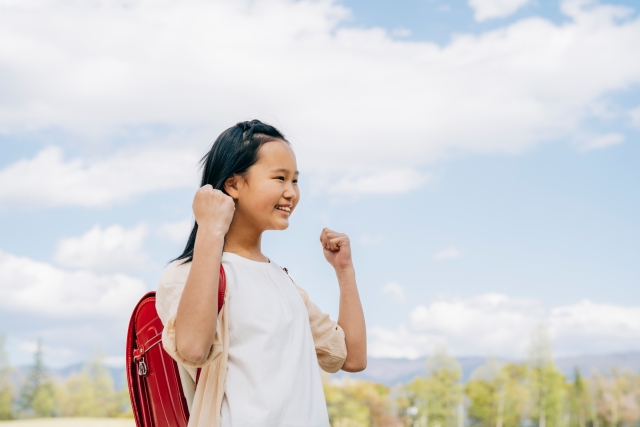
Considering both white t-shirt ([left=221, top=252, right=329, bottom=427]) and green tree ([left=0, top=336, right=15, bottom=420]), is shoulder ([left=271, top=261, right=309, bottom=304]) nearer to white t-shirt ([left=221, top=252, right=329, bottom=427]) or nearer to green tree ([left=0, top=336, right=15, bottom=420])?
white t-shirt ([left=221, top=252, right=329, bottom=427])

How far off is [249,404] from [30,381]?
3269 cm

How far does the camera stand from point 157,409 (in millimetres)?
1992

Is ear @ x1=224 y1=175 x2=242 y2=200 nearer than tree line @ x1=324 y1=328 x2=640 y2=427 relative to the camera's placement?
Yes

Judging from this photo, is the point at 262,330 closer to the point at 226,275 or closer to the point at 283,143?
Answer: the point at 226,275

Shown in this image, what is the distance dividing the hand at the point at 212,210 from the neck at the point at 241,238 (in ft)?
0.79

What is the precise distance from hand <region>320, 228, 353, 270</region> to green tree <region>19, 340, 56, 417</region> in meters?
30.7

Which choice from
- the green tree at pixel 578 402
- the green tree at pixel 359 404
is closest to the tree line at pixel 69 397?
the green tree at pixel 359 404

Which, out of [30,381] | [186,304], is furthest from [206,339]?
[30,381]

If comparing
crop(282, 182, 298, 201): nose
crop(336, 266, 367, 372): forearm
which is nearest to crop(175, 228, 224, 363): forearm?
crop(282, 182, 298, 201): nose

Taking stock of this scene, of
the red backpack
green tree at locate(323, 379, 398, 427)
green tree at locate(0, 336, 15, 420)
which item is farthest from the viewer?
green tree at locate(323, 379, 398, 427)

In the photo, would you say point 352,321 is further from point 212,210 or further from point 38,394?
point 38,394

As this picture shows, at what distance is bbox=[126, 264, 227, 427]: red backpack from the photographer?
1.94m

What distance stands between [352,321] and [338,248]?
0.81ft

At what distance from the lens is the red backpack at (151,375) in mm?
1944
